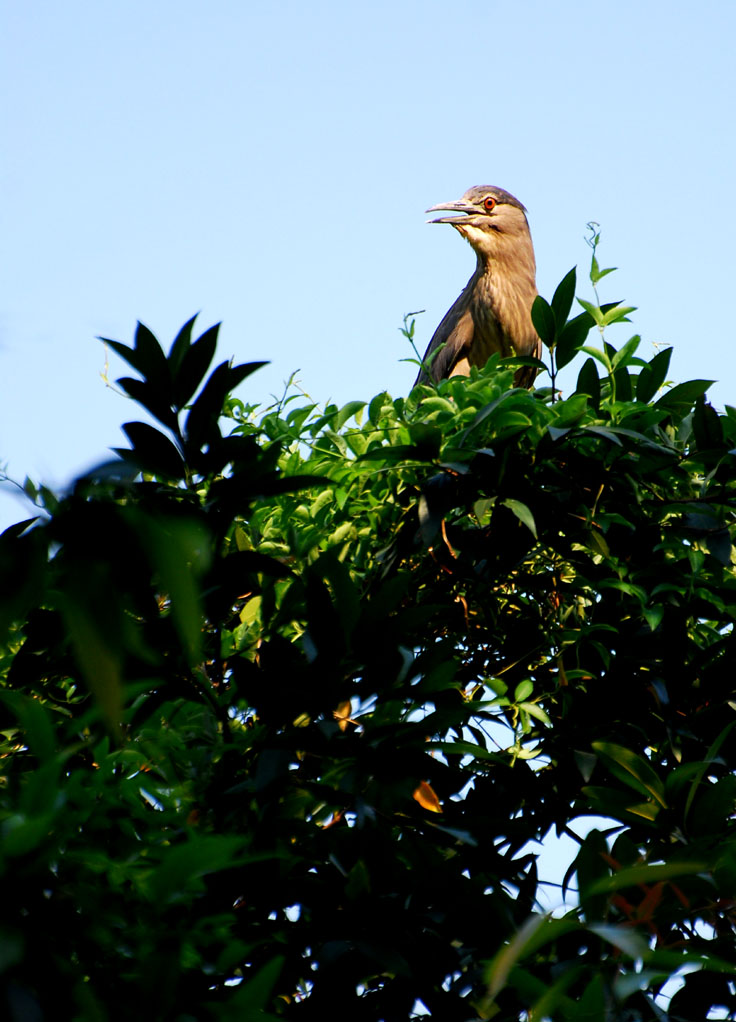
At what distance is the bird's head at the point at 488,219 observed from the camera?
517cm

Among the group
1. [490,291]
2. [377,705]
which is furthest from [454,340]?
[377,705]

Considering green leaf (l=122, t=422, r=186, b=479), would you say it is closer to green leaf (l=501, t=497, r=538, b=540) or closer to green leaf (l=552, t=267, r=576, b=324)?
green leaf (l=501, t=497, r=538, b=540)

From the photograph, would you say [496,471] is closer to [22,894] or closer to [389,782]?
[389,782]

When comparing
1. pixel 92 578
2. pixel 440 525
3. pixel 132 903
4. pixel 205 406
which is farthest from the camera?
pixel 440 525

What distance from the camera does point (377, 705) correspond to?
1.41 metres

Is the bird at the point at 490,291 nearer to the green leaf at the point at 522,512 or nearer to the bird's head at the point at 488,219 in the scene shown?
the bird's head at the point at 488,219

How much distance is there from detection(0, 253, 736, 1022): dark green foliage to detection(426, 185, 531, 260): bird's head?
10.5 feet

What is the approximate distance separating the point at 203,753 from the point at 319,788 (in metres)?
0.22

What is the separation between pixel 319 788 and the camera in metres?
1.33

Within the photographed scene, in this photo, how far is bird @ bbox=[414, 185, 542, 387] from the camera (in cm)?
478

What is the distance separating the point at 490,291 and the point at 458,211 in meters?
0.58

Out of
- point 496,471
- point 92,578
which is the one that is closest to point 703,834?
point 496,471

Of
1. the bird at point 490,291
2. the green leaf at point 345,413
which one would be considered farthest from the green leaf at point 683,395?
the bird at point 490,291

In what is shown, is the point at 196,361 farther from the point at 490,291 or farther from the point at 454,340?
the point at 490,291
